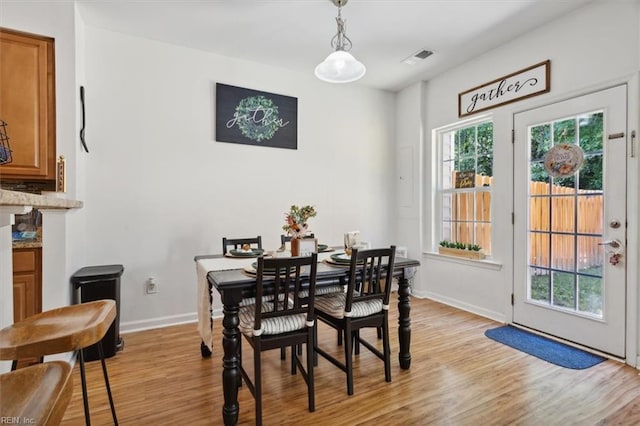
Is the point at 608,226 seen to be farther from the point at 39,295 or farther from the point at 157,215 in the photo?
the point at 39,295

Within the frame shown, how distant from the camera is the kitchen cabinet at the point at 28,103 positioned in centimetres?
238

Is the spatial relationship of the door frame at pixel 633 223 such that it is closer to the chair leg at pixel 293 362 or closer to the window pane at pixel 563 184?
the window pane at pixel 563 184

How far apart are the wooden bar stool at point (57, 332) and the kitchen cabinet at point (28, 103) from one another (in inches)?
68.1

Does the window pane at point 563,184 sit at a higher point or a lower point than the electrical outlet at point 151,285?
higher

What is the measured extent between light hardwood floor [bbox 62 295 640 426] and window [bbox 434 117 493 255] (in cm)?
150

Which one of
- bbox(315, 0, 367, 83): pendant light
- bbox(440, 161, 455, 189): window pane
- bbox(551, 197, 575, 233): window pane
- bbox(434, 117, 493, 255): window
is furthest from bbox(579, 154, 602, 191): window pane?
bbox(315, 0, 367, 83): pendant light

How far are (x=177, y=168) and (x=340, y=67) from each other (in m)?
2.05

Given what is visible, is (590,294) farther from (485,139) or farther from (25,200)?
(25,200)

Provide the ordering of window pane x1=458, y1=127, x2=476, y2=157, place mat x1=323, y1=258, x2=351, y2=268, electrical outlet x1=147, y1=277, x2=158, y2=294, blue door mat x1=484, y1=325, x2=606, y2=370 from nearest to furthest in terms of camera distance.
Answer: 1. place mat x1=323, y1=258, x2=351, y2=268
2. blue door mat x1=484, y1=325, x2=606, y2=370
3. electrical outlet x1=147, y1=277, x2=158, y2=294
4. window pane x1=458, y1=127, x2=476, y2=157

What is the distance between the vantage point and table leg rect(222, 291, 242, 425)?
5.87 ft

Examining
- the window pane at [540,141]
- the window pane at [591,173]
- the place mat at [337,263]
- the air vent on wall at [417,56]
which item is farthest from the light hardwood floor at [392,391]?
the air vent on wall at [417,56]

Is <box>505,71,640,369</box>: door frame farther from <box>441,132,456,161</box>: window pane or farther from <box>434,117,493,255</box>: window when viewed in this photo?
<box>441,132,456,161</box>: window pane

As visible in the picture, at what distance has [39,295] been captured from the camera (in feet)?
7.78

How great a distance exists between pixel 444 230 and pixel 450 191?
0.53 meters
